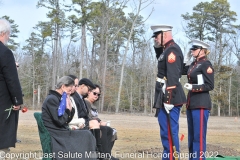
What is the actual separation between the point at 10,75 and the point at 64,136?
933 millimetres

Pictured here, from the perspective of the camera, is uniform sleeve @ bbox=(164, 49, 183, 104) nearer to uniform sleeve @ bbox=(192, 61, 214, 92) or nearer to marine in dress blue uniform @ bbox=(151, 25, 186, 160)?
marine in dress blue uniform @ bbox=(151, 25, 186, 160)

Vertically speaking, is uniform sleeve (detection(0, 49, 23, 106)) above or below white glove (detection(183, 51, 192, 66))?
below

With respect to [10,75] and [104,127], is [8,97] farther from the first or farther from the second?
[104,127]

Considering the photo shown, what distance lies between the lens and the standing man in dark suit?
13.3 ft

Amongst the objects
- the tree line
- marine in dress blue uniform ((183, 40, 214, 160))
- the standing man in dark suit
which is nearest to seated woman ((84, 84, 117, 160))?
marine in dress blue uniform ((183, 40, 214, 160))

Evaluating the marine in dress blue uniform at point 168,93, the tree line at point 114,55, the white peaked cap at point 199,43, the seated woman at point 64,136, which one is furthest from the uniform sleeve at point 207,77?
the tree line at point 114,55

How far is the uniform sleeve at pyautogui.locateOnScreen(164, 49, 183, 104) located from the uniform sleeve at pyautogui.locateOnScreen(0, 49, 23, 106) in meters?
1.70

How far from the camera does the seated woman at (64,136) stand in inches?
164

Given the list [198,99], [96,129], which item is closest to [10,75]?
[96,129]

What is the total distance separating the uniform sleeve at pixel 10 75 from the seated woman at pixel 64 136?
34 cm

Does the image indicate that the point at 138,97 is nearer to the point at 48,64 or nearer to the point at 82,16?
the point at 48,64

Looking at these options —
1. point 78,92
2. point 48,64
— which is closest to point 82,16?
point 48,64

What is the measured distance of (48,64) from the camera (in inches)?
1987

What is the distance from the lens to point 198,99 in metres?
4.80
